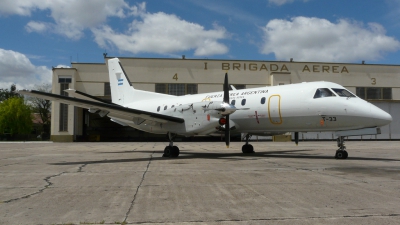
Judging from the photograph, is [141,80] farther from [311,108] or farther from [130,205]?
[130,205]

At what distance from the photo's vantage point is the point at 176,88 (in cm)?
4575

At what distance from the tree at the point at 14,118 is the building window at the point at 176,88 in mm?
36667

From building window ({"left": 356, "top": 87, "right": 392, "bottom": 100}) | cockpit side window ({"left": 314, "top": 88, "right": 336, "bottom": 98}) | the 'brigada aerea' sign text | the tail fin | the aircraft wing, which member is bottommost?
the aircraft wing

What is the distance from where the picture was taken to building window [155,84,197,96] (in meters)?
45.4

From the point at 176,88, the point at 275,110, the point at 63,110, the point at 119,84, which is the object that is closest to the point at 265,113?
the point at 275,110

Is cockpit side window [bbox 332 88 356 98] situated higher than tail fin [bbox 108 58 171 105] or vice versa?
tail fin [bbox 108 58 171 105]

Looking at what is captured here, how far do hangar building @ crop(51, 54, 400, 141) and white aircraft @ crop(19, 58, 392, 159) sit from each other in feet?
89.9

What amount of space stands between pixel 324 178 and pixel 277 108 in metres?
7.00

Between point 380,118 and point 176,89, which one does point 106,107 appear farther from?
point 176,89

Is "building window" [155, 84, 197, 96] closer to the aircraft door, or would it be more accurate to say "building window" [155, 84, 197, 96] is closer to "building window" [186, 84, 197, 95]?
"building window" [186, 84, 197, 95]

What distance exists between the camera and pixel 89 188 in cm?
763

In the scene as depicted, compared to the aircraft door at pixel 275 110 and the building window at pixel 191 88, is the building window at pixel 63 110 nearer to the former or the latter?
the building window at pixel 191 88

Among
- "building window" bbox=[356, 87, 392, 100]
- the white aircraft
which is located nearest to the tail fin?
the white aircraft

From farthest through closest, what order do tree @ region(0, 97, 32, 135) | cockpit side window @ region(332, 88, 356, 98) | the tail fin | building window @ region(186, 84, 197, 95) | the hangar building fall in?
tree @ region(0, 97, 32, 135), building window @ region(186, 84, 197, 95), the hangar building, the tail fin, cockpit side window @ region(332, 88, 356, 98)
